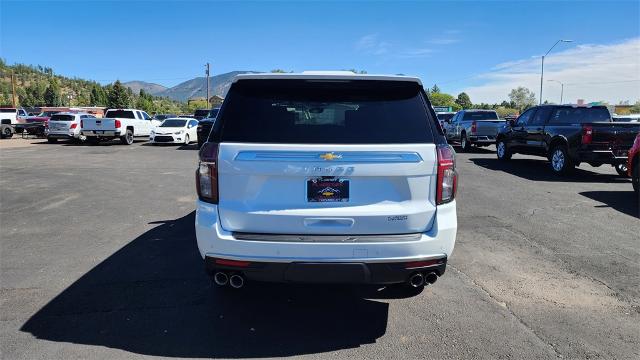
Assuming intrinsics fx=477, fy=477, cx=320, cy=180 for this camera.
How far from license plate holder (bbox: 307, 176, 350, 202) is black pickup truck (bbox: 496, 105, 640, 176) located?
10869mm

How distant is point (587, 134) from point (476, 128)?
8.70 metres

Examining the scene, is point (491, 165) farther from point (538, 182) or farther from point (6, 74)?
point (6, 74)

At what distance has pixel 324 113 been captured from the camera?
3.66 metres

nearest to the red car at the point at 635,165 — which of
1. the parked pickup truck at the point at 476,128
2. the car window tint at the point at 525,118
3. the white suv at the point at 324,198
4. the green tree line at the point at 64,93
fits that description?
the car window tint at the point at 525,118

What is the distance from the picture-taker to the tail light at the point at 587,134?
1202cm

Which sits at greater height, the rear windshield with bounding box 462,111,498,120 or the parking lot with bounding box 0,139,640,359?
the rear windshield with bounding box 462,111,498,120

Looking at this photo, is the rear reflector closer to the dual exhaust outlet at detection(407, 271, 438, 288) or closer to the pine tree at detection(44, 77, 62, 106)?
the dual exhaust outlet at detection(407, 271, 438, 288)

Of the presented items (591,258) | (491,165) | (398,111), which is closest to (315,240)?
(398,111)

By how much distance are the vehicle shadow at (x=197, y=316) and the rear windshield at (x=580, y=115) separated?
11512 millimetres

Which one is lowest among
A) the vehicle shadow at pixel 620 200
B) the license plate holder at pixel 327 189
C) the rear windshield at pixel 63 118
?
the vehicle shadow at pixel 620 200

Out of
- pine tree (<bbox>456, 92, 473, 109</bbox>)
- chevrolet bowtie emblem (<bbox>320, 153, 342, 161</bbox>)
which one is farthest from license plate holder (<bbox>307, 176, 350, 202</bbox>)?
pine tree (<bbox>456, 92, 473, 109</bbox>)

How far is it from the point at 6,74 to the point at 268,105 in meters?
181

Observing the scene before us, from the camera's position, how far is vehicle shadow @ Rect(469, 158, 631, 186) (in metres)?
12.1

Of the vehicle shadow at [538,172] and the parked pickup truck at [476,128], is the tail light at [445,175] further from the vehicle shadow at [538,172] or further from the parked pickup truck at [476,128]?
the parked pickup truck at [476,128]
